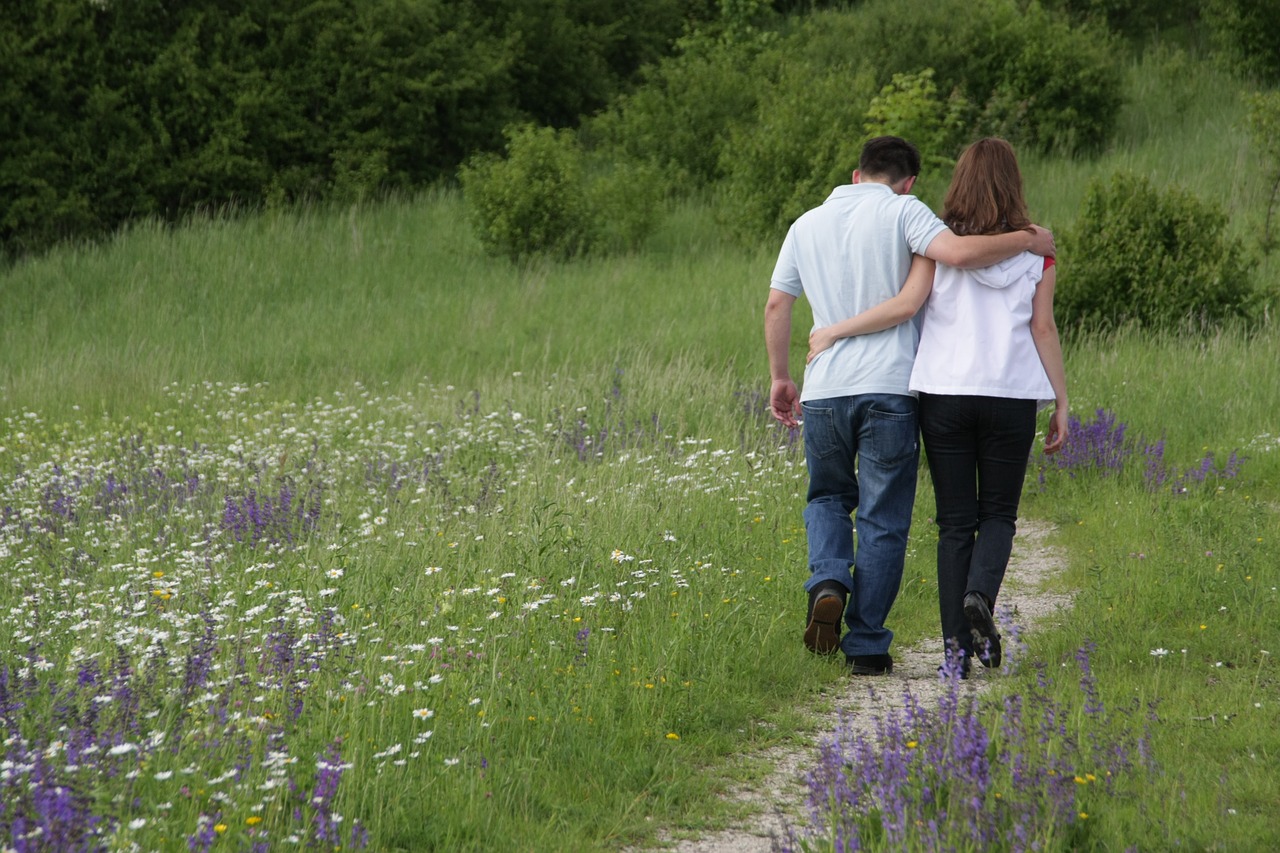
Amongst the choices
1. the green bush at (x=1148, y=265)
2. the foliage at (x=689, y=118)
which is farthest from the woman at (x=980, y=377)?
the foliage at (x=689, y=118)

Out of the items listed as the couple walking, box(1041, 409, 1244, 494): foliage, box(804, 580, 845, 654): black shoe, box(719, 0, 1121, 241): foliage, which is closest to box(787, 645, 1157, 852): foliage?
the couple walking

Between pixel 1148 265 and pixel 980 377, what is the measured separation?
8.96 meters

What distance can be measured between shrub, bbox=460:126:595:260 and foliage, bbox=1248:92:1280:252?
347 inches

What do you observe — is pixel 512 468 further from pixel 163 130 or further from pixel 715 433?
pixel 163 130

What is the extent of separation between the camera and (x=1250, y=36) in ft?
77.6

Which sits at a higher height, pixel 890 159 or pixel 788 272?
pixel 890 159

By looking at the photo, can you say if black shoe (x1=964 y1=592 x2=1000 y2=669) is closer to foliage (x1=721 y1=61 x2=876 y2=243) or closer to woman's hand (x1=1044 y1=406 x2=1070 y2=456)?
woman's hand (x1=1044 y1=406 x2=1070 y2=456)

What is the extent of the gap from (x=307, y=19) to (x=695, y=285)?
10965 millimetres

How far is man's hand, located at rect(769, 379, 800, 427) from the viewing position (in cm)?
508

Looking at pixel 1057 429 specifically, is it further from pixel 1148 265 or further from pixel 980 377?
pixel 1148 265

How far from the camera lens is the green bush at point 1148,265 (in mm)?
12602

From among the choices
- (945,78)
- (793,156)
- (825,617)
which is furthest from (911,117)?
(825,617)

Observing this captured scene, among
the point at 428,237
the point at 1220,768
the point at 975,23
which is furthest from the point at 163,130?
the point at 1220,768

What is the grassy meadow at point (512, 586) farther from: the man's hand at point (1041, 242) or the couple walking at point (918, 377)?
the man's hand at point (1041, 242)
